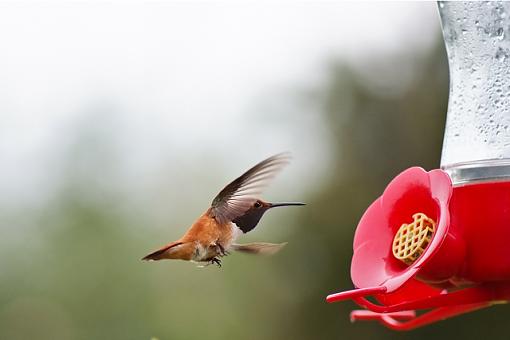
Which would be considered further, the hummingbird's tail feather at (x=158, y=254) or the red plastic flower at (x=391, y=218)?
the hummingbird's tail feather at (x=158, y=254)

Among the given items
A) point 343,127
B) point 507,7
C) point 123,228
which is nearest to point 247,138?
point 123,228

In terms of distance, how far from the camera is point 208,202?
1374 cm

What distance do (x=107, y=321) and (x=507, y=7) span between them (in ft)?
35.4

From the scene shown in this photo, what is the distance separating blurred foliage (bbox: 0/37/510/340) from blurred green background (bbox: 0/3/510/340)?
0.8 inches

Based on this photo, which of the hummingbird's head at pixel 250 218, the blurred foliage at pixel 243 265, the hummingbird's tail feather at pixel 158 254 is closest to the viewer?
the hummingbird's tail feather at pixel 158 254

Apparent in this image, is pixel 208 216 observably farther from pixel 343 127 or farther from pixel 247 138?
pixel 247 138

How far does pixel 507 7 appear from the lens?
3736 mm

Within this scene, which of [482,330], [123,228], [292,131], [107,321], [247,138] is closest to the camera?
[482,330]

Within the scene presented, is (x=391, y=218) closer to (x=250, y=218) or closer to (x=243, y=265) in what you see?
(x=250, y=218)

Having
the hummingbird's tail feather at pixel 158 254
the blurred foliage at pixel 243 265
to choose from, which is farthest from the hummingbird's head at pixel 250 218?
the blurred foliage at pixel 243 265

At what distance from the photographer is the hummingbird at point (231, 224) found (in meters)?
3.28

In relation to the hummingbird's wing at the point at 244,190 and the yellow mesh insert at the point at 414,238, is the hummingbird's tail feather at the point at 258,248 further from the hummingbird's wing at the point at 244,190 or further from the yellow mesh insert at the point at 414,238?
the yellow mesh insert at the point at 414,238

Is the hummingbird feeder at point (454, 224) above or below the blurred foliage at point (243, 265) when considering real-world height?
above

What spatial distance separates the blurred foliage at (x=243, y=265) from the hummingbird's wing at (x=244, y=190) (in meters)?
6.07
